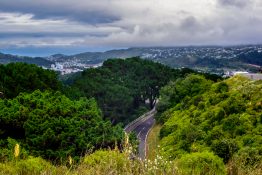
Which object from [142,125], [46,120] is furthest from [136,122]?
[46,120]

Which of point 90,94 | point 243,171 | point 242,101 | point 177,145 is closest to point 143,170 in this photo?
point 243,171

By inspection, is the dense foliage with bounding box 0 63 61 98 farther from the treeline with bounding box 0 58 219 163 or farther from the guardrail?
the guardrail

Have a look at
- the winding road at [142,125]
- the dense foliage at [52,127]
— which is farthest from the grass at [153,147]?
the winding road at [142,125]

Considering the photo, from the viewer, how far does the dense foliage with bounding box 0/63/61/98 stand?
37.5 metres

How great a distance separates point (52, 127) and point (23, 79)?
14225 mm

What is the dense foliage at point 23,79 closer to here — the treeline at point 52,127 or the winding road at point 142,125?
the treeline at point 52,127

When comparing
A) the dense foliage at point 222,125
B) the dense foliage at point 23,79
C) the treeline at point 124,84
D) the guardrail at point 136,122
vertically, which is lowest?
the guardrail at point 136,122

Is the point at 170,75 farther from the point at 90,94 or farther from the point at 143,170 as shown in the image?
the point at 143,170

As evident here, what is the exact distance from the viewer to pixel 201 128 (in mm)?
25625

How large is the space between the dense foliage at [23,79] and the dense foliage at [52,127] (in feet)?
30.7

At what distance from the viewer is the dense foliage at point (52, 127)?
2456 centimetres

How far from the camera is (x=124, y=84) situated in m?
67.5

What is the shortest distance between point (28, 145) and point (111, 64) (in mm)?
47705

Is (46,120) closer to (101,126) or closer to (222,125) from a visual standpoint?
(101,126)
